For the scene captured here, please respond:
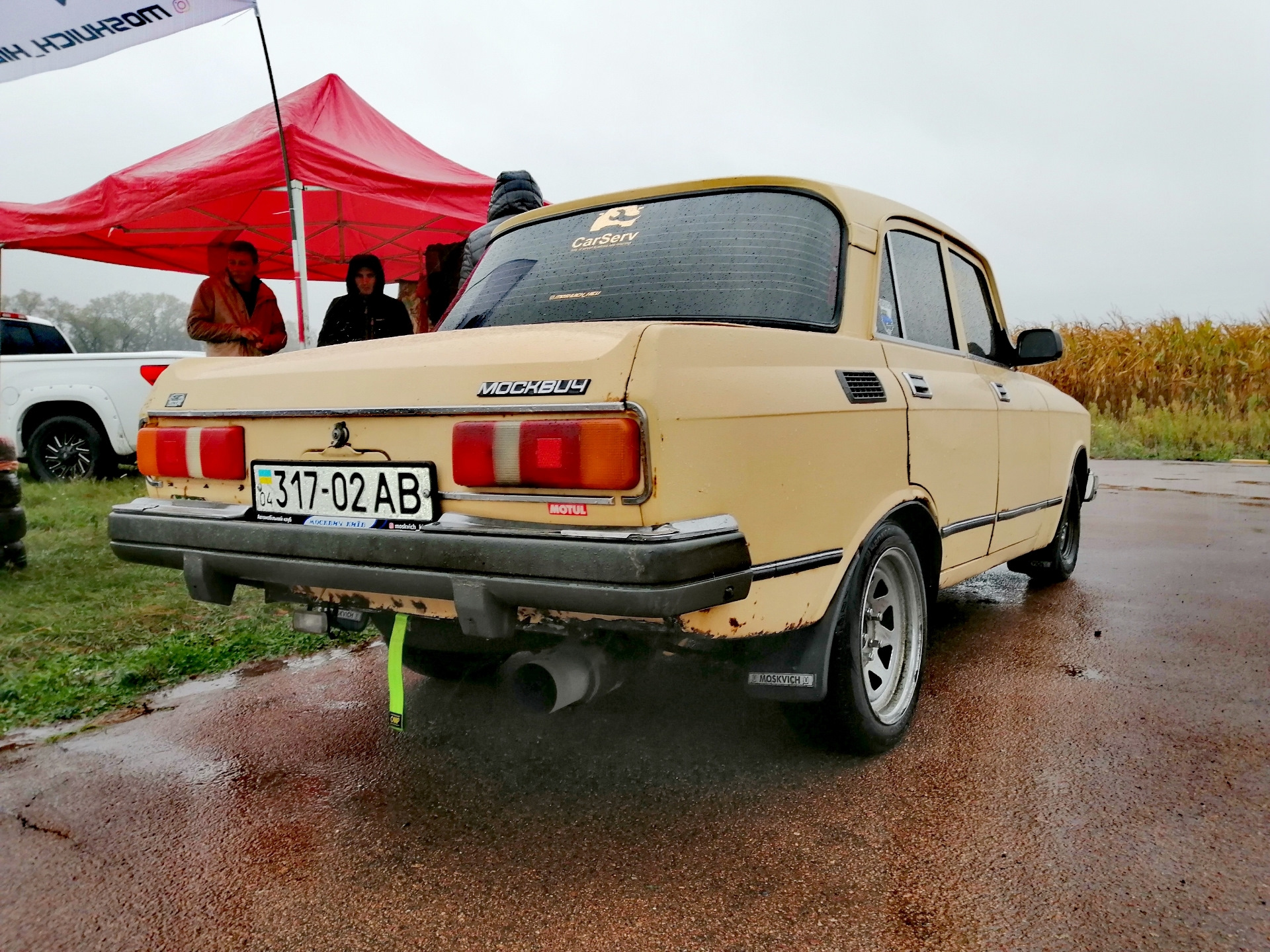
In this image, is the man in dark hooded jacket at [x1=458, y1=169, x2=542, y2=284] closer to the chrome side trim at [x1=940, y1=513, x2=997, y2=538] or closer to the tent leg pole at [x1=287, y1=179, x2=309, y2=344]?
the tent leg pole at [x1=287, y1=179, x2=309, y2=344]

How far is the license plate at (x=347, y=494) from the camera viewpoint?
2221 mm

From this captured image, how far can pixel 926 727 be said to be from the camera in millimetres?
2975

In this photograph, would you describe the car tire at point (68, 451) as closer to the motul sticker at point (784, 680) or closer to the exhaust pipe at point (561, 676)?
the exhaust pipe at point (561, 676)

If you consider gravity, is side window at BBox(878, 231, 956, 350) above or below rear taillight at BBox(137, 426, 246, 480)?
above

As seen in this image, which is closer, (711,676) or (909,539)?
(909,539)

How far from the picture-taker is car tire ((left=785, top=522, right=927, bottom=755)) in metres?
2.48

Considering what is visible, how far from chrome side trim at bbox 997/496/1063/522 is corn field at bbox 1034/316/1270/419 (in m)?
12.6

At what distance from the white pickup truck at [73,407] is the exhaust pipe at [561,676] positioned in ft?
24.7

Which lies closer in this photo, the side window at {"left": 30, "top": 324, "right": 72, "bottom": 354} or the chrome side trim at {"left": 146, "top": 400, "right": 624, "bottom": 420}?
the chrome side trim at {"left": 146, "top": 400, "right": 624, "bottom": 420}

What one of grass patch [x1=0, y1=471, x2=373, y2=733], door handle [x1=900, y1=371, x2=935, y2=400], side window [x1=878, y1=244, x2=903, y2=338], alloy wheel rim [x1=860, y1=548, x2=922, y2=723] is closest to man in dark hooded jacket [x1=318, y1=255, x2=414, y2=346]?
grass patch [x1=0, y1=471, x2=373, y2=733]

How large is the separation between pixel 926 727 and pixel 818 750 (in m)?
0.46

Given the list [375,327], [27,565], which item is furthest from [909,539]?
[27,565]

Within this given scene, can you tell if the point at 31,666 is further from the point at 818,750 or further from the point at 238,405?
the point at 818,750

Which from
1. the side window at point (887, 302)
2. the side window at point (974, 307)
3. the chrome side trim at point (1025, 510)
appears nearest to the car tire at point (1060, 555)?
the chrome side trim at point (1025, 510)
